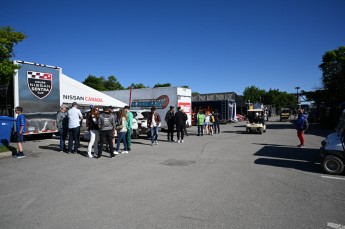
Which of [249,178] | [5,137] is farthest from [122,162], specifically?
[5,137]

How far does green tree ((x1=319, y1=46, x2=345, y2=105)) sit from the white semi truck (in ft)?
81.1

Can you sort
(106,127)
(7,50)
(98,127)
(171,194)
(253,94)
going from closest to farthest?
1. (171,194)
2. (106,127)
3. (98,127)
4. (7,50)
5. (253,94)

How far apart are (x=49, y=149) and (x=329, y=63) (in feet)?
95.4

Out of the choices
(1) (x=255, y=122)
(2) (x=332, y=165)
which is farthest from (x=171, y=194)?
(1) (x=255, y=122)

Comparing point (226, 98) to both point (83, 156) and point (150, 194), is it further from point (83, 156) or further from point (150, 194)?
point (150, 194)

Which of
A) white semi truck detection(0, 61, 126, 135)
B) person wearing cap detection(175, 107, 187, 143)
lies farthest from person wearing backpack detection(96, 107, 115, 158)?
white semi truck detection(0, 61, 126, 135)

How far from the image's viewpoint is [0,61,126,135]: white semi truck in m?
12.9

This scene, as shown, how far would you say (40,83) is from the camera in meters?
13.6

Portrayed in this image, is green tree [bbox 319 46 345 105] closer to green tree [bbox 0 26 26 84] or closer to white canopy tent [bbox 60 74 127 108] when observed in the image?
white canopy tent [bbox 60 74 127 108]

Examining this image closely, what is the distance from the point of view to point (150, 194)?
16.3 feet

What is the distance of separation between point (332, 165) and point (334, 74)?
25.2 m

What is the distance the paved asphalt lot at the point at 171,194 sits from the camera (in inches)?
149

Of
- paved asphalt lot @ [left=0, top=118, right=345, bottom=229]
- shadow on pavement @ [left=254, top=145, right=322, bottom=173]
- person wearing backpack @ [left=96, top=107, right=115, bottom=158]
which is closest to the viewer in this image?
paved asphalt lot @ [left=0, top=118, right=345, bottom=229]

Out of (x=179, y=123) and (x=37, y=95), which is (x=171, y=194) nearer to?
(x=179, y=123)
